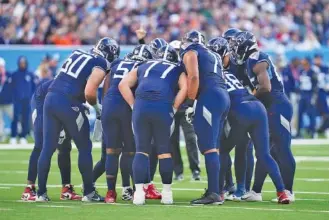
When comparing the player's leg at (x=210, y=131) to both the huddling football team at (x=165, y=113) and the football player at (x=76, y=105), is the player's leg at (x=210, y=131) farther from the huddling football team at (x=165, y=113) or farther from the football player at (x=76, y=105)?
the football player at (x=76, y=105)

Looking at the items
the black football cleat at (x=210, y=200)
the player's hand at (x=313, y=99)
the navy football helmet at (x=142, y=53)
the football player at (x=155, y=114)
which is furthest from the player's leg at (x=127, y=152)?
the player's hand at (x=313, y=99)

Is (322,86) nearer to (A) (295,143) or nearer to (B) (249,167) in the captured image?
(A) (295,143)

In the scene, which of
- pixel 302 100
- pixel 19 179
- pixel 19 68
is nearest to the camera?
pixel 19 179

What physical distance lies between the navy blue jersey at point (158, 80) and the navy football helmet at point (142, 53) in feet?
1.55

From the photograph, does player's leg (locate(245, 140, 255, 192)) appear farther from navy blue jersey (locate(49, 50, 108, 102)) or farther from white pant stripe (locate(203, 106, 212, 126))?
navy blue jersey (locate(49, 50, 108, 102))

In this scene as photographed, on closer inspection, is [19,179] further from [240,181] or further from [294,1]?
[294,1]

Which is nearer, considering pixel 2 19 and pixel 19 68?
pixel 19 68

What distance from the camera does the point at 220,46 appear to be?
12.4 metres

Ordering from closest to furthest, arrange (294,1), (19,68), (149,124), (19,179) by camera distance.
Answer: (149,124), (19,179), (19,68), (294,1)

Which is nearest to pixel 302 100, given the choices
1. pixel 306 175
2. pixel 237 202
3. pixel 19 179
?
pixel 306 175

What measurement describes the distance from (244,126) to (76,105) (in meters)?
1.92

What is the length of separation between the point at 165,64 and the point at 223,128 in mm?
1195

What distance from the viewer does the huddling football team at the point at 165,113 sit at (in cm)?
1156

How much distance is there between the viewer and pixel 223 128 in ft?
40.9
